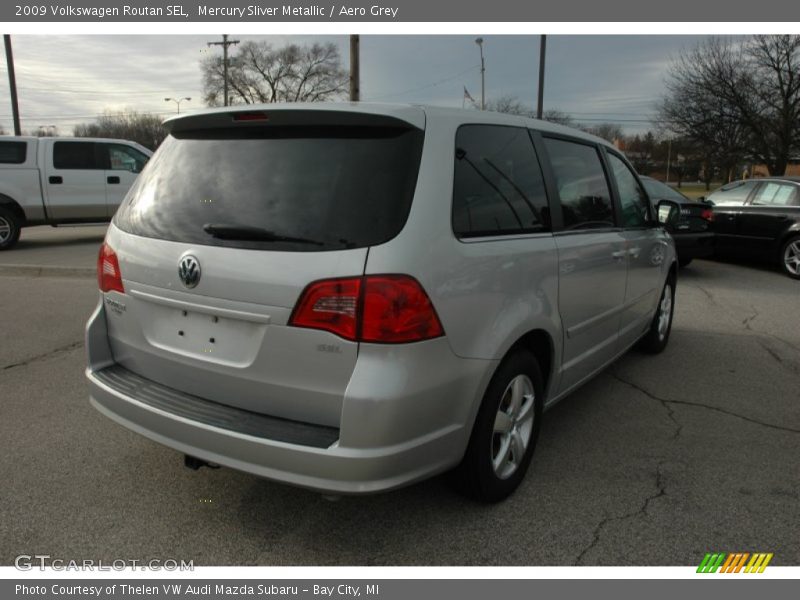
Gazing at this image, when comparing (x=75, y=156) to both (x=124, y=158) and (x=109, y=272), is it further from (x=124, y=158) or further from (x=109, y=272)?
(x=109, y=272)

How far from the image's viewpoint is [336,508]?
2.82m

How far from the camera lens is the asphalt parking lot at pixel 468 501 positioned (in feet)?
8.29

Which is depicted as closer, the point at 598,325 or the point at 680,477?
the point at 680,477

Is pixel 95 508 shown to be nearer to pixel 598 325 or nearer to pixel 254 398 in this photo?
pixel 254 398

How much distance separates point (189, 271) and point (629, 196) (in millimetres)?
3236

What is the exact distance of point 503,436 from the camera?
112 inches

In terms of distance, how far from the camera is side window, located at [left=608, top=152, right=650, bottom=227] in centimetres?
419

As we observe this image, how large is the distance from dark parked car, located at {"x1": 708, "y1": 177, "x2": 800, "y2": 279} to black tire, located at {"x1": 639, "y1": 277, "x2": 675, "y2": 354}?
5.53 metres

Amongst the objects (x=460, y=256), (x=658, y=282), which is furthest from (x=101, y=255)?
(x=658, y=282)

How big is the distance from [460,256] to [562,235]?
40.0 inches

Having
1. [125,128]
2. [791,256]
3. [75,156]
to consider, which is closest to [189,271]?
[791,256]

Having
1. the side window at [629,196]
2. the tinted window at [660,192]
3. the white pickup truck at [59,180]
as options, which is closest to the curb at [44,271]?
the white pickup truck at [59,180]

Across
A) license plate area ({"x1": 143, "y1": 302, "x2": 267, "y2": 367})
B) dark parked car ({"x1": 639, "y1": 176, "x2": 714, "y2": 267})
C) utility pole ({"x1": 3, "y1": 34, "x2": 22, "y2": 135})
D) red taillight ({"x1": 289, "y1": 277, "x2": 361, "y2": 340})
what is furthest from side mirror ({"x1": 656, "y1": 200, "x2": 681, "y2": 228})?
utility pole ({"x1": 3, "y1": 34, "x2": 22, "y2": 135})

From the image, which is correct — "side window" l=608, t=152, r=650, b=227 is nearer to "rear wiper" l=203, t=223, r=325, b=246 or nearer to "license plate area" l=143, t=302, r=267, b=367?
"rear wiper" l=203, t=223, r=325, b=246
